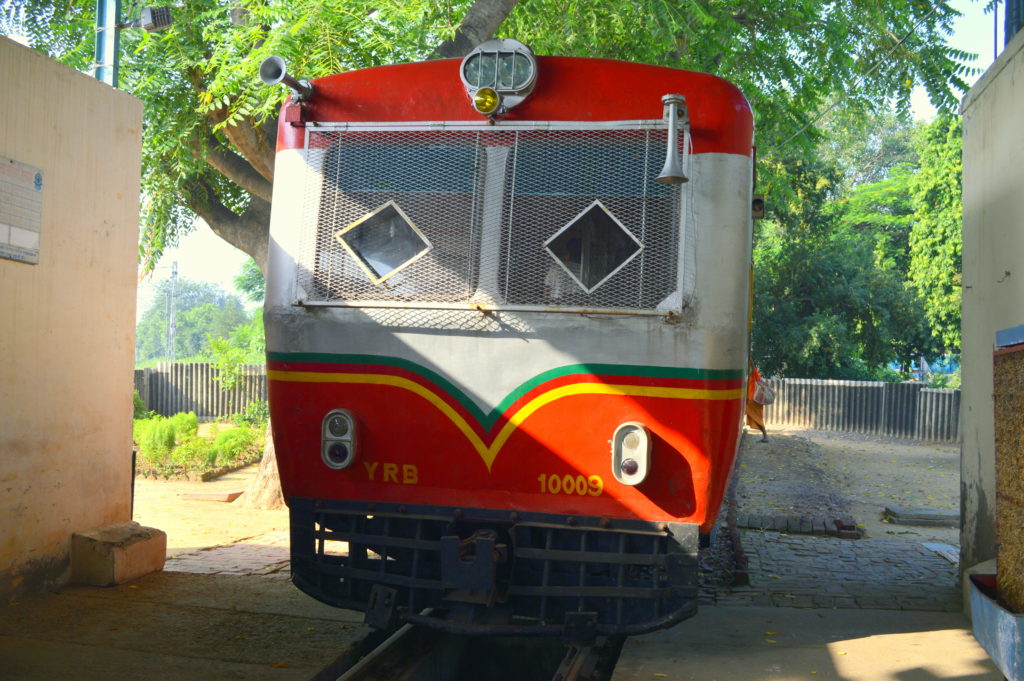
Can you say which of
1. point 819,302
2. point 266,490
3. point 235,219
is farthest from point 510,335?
point 819,302

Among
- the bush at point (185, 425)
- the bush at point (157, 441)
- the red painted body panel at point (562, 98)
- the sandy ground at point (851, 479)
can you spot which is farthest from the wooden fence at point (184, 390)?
the red painted body panel at point (562, 98)

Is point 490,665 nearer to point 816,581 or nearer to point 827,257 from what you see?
point 816,581

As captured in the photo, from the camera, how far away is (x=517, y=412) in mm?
5180

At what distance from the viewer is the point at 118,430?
715cm

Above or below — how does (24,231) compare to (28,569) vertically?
above

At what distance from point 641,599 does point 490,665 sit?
189cm

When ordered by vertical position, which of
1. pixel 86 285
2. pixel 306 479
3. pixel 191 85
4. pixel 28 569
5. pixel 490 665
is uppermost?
pixel 191 85

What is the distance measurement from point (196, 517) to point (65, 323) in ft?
17.1

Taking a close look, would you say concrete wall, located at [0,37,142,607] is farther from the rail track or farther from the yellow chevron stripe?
the rail track

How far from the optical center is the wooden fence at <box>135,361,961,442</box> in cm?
2339

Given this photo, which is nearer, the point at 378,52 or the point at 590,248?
the point at 590,248

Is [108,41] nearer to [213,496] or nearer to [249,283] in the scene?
[213,496]

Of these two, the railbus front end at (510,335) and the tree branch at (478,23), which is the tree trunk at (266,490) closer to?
the tree branch at (478,23)

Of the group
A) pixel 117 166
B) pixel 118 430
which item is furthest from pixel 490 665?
pixel 117 166
